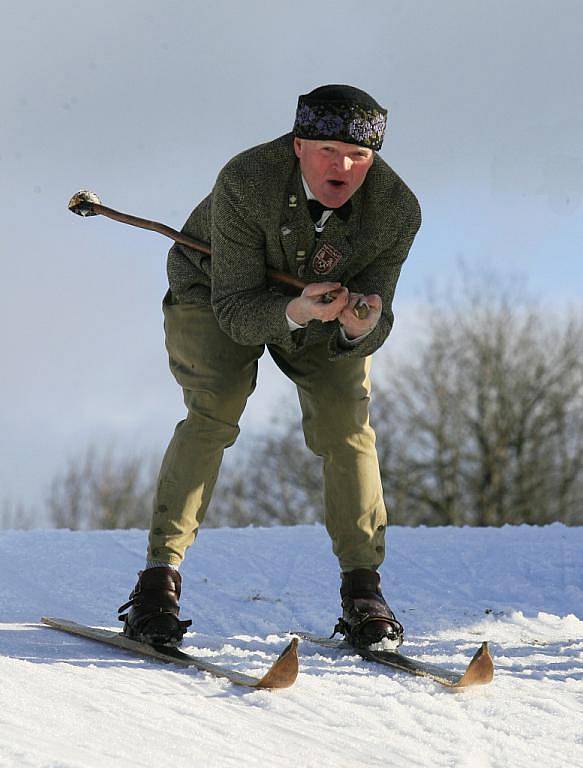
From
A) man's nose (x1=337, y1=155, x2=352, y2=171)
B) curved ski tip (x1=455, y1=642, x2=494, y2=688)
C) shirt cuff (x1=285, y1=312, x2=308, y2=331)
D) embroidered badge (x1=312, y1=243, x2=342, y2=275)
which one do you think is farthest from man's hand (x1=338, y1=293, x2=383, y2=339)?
curved ski tip (x1=455, y1=642, x2=494, y2=688)

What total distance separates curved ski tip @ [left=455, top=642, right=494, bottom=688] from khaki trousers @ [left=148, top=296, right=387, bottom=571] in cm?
62

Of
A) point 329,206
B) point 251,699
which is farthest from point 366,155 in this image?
point 251,699

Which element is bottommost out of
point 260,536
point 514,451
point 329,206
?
point 260,536

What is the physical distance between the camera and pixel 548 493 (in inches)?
987

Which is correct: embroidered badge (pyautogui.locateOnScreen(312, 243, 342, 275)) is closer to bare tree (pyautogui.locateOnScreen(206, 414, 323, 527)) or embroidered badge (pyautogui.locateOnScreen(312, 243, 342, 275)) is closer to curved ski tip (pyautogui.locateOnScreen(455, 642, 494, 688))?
curved ski tip (pyautogui.locateOnScreen(455, 642, 494, 688))

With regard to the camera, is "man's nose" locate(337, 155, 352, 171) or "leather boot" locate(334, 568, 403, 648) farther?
"leather boot" locate(334, 568, 403, 648)

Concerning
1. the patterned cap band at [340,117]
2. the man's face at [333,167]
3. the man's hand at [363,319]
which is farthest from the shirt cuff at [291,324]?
the patterned cap band at [340,117]

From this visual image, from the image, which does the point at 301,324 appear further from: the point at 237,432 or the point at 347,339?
the point at 237,432

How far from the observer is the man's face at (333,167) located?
11.2ft

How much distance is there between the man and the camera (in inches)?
134

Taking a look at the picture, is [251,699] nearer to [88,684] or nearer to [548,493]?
[88,684]

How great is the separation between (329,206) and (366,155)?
20 centimetres

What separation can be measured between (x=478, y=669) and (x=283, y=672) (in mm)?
612

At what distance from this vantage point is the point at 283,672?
9.76 feet
